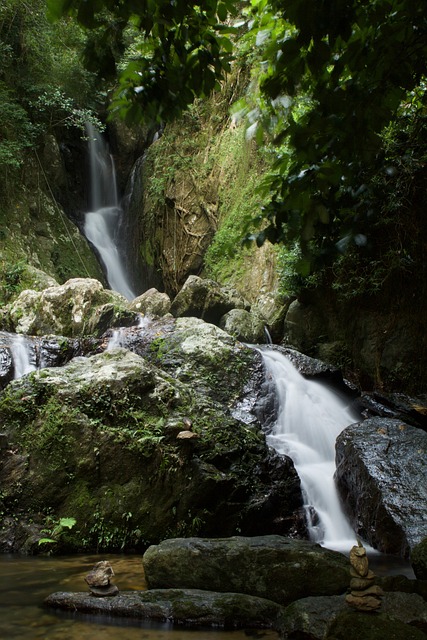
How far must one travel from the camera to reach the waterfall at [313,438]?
223 inches

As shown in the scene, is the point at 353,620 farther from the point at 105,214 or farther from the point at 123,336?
the point at 105,214

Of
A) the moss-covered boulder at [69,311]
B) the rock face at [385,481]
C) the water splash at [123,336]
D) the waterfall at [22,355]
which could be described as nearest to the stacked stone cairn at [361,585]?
the rock face at [385,481]

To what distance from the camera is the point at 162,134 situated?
19578 mm

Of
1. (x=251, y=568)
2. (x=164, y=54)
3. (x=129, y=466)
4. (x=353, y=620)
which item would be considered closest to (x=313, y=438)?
(x=129, y=466)

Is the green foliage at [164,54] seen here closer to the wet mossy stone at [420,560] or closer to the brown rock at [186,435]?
the wet mossy stone at [420,560]

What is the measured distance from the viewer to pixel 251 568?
11.2 ft

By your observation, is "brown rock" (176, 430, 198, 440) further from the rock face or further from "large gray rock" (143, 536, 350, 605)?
the rock face

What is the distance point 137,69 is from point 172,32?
0.21m

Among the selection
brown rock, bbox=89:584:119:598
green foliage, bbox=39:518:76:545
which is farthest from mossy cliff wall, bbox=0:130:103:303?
brown rock, bbox=89:584:119:598

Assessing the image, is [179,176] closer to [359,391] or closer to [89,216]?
[89,216]

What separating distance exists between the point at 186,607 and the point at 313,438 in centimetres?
473

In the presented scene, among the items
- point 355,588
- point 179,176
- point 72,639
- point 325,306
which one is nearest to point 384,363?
point 325,306

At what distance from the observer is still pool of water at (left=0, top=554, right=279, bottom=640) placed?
2.76 meters

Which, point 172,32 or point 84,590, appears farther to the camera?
point 84,590
